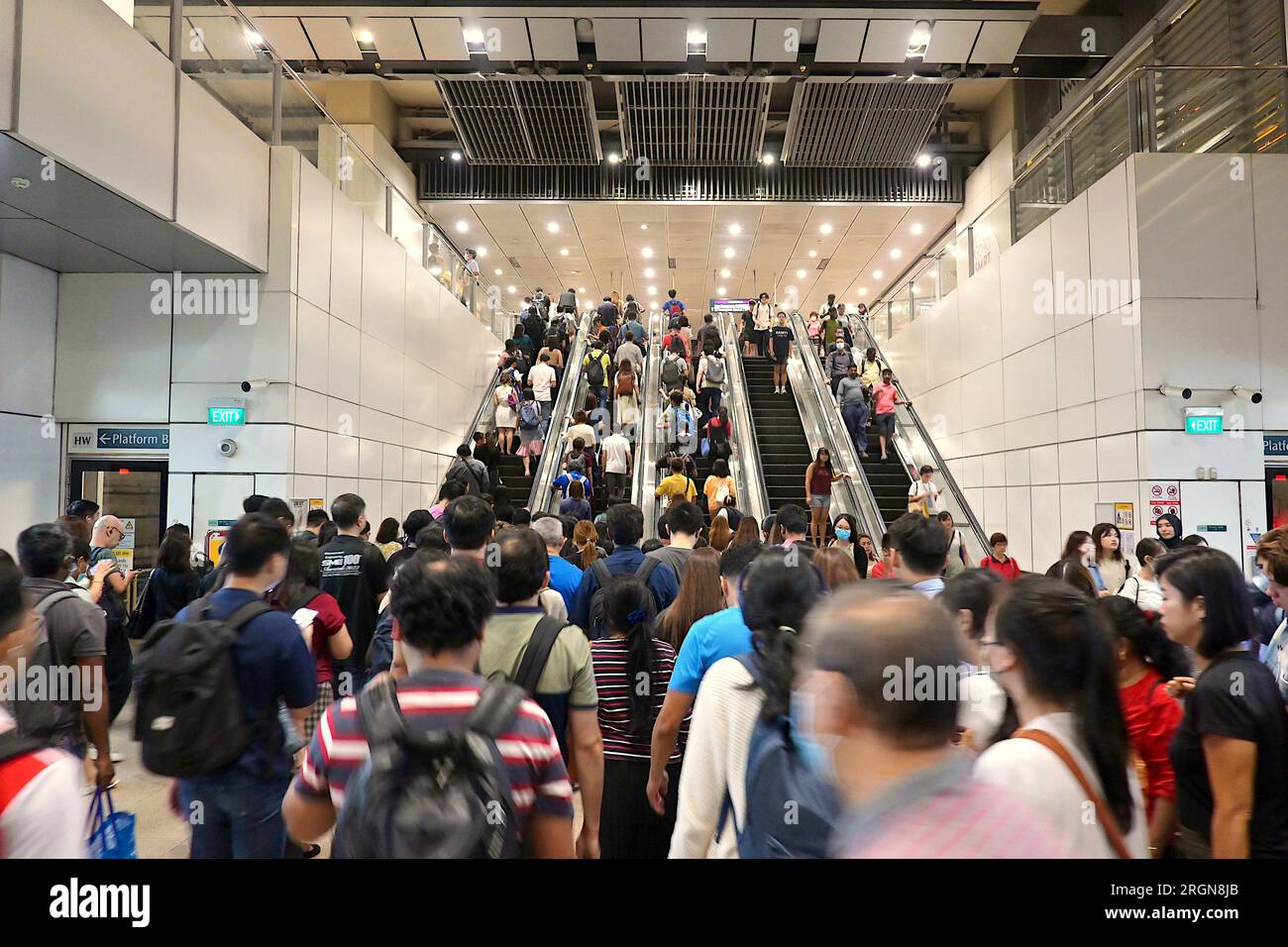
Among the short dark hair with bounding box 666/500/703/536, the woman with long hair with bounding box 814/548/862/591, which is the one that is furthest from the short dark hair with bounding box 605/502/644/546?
the woman with long hair with bounding box 814/548/862/591

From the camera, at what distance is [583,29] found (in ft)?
42.8

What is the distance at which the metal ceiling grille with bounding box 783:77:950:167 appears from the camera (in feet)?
47.0

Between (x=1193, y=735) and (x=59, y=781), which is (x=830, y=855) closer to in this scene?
(x=1193, y=735)

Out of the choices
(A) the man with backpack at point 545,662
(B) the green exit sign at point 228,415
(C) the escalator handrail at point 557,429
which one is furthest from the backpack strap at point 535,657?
(C) the escalator handrail at point 557,429

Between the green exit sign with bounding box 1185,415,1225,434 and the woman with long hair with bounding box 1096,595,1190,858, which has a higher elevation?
the green exit sign with bounding box 1185,415,1225,434

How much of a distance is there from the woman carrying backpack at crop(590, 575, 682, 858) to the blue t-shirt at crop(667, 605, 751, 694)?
0.50 metres

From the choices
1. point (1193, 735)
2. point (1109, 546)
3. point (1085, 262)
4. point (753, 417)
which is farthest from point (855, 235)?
point (1193, 735)

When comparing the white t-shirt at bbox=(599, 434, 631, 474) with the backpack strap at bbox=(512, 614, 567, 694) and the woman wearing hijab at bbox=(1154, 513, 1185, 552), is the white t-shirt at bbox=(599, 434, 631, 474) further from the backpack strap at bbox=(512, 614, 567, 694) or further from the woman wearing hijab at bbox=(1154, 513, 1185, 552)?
the backpack strap at bbox=(512, 614, 567, 694)

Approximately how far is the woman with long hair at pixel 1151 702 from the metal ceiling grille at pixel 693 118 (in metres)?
13.1

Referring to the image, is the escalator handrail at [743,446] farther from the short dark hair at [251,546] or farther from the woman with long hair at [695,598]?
the short dark hair at [251,546]

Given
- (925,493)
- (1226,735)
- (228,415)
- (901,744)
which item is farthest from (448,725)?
(925,493)

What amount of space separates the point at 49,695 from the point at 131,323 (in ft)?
21.5

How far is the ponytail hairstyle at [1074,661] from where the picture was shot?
1.59m

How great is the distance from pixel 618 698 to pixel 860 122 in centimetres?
1503
